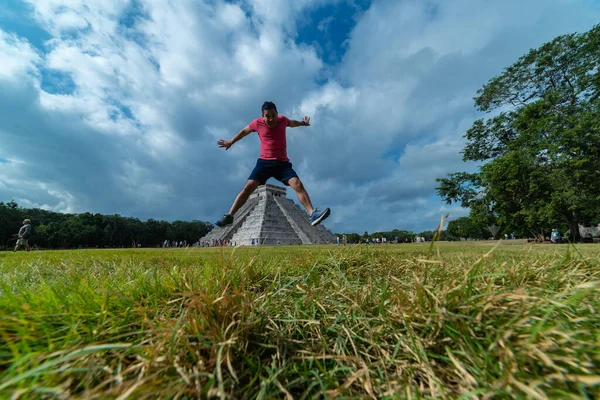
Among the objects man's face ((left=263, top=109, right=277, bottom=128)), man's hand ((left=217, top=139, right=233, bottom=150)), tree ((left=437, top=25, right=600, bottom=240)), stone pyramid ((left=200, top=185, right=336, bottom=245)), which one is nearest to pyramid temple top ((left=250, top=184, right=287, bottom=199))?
stone pyramid ((left=200, top=185, right=336, bottom=245))

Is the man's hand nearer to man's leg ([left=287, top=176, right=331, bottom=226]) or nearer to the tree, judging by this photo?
man's leg ([left=287, top=176, right=331, bottom=226])

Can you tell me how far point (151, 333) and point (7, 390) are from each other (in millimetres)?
369

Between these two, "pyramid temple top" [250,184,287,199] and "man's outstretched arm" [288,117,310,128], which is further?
"pyramid temple top" [250,184,287,199]

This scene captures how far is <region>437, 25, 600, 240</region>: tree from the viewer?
50.1ft

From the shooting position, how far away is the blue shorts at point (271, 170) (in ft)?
15.6

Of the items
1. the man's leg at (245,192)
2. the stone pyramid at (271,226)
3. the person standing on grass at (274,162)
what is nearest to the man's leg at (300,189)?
the person standing on grass at (274,162)

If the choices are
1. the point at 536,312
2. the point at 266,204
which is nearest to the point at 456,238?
the point at 266,204

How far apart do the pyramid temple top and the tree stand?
35805 mm

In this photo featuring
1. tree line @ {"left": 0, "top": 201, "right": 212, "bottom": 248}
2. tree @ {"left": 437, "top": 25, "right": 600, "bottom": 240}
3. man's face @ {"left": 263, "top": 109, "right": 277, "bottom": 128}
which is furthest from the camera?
tree line @ {"left": 0, "top": 201, "right": 212, "bottom": 248}

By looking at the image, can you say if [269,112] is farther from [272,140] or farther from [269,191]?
[269,191]

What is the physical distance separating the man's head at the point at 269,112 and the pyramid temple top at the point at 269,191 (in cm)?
4639

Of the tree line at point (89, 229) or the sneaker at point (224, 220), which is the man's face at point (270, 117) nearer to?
the sneaker at point (224, 220)

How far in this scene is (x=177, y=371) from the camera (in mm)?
811

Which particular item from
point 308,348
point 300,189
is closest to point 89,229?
point 300,189
